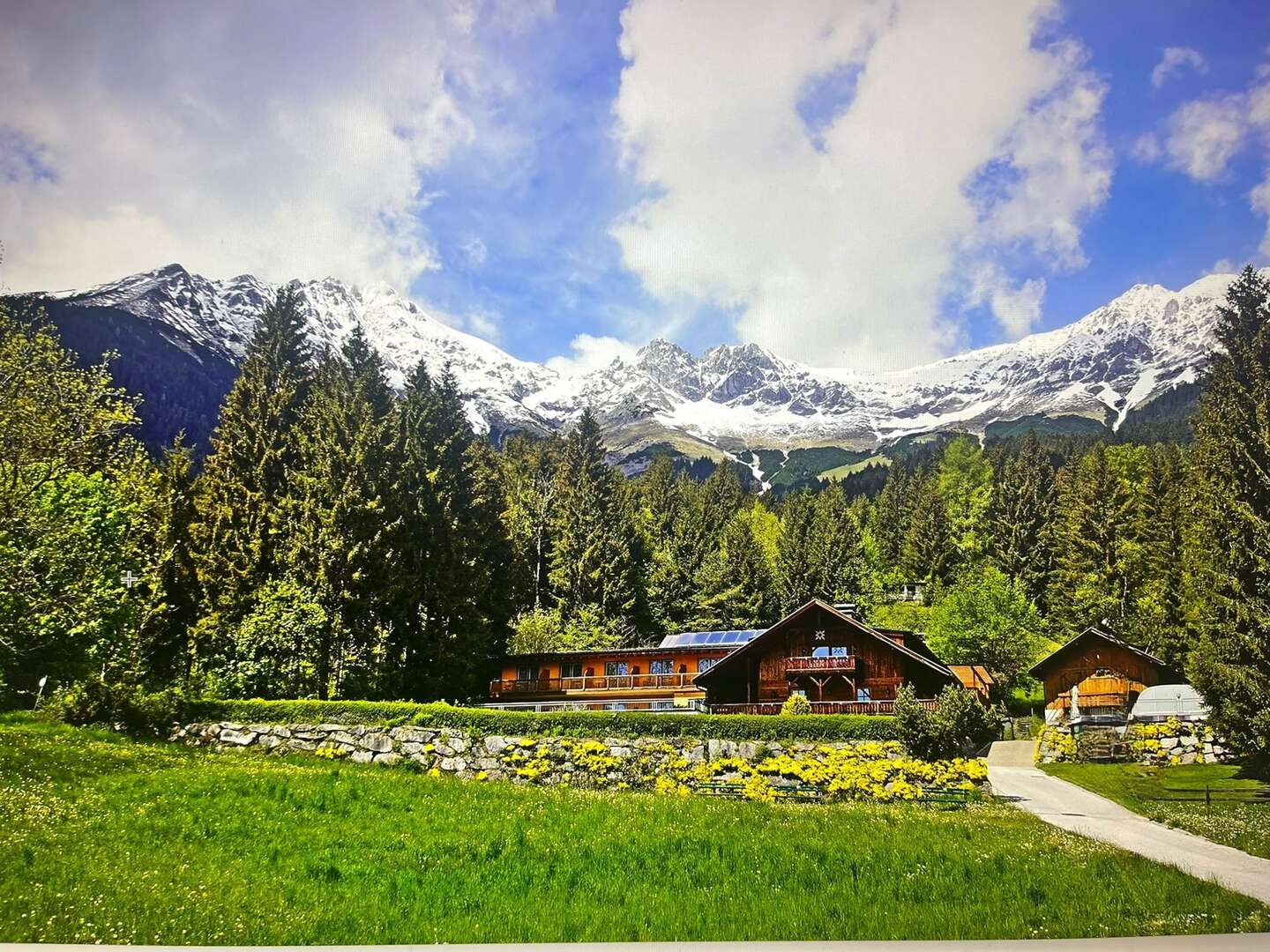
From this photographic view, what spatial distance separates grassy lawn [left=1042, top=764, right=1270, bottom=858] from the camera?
11.1m

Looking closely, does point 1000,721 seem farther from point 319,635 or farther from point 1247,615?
point 319,635

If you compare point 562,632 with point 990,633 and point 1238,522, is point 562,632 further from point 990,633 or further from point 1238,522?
point 1238,522

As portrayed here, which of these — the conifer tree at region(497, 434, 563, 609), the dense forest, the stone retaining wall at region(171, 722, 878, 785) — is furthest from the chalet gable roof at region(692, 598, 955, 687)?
the conifer tree at region(497, 434, 563, 609)

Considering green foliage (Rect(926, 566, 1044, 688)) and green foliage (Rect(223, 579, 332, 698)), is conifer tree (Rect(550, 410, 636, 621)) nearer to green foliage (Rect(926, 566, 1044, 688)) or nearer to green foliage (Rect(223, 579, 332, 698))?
green foliage (Rect(926, 566, 1044, 688))

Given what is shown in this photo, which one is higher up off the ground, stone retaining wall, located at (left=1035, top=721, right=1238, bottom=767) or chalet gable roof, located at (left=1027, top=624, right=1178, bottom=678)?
chalet gable roof, located at (left=1027, top=624, right=1178, bottom=678)

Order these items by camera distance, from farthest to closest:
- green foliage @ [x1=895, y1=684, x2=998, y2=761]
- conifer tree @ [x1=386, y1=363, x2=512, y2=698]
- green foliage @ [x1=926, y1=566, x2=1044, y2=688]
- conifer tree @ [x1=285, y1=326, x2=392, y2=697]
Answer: green foliage @ [x1=926, y1=566, x2=1044, y2=688] → conifer tree @ [x1=386, y1=363, x2=512, y2=698] → conifer tree @ [x1=285, y1=326, x2=392, y2=697] → green foliage @ [x1=895, y1=684, x2=998, y2=761]

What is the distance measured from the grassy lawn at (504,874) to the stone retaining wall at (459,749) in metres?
5.46

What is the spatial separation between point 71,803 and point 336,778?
4494 millimetres

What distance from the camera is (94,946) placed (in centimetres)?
775

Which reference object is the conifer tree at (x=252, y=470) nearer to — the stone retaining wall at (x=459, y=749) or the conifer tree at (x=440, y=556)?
the conifer tree at (x=440, y=556)

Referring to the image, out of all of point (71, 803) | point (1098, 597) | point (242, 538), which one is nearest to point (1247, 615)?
point (71, 803)

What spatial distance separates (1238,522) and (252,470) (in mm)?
26569

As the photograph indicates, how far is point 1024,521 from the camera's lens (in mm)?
54906

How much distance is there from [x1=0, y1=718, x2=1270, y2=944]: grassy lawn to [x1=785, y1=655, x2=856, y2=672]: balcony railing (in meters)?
18.2
